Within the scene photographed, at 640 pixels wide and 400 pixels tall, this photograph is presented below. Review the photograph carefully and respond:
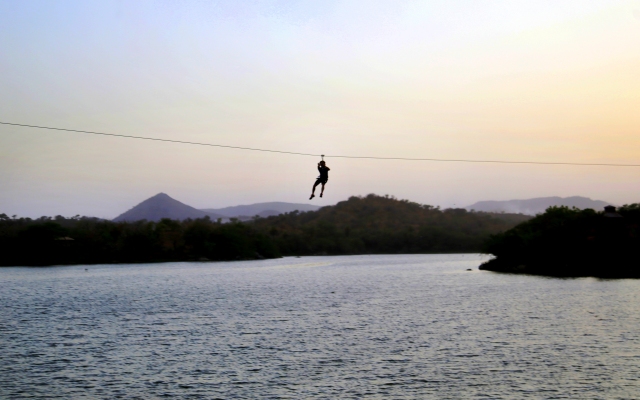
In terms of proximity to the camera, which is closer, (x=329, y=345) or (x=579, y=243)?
(x=329, y=345)

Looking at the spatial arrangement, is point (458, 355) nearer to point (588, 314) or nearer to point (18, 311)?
point (588, 314)

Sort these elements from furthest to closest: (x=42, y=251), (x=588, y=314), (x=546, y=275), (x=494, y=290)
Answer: (x=42, y=251) < (x=546, y=275) < (x=494, y=290) < (x=588, y=314)

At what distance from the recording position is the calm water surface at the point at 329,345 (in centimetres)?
2981

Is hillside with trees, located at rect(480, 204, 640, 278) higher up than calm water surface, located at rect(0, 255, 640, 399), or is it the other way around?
hillside with trees, located at rect(480, 204, 640, 278)

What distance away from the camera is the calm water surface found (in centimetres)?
2981

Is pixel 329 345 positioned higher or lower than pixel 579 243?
lower

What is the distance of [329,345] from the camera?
40875mm

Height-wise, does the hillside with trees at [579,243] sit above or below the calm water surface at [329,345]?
above

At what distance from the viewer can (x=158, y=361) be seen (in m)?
36.8

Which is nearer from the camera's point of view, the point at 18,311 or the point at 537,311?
the point at 537,311

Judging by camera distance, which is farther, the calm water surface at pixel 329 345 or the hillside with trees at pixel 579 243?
the hillside with trees at pixel 579 243

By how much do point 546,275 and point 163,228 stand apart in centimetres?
11532

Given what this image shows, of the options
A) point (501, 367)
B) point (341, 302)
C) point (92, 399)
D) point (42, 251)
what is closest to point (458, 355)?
point (501, 367)

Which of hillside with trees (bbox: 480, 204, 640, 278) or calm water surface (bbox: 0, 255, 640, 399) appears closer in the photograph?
calm water surface (bbox: 0, 255, 640, 399)
